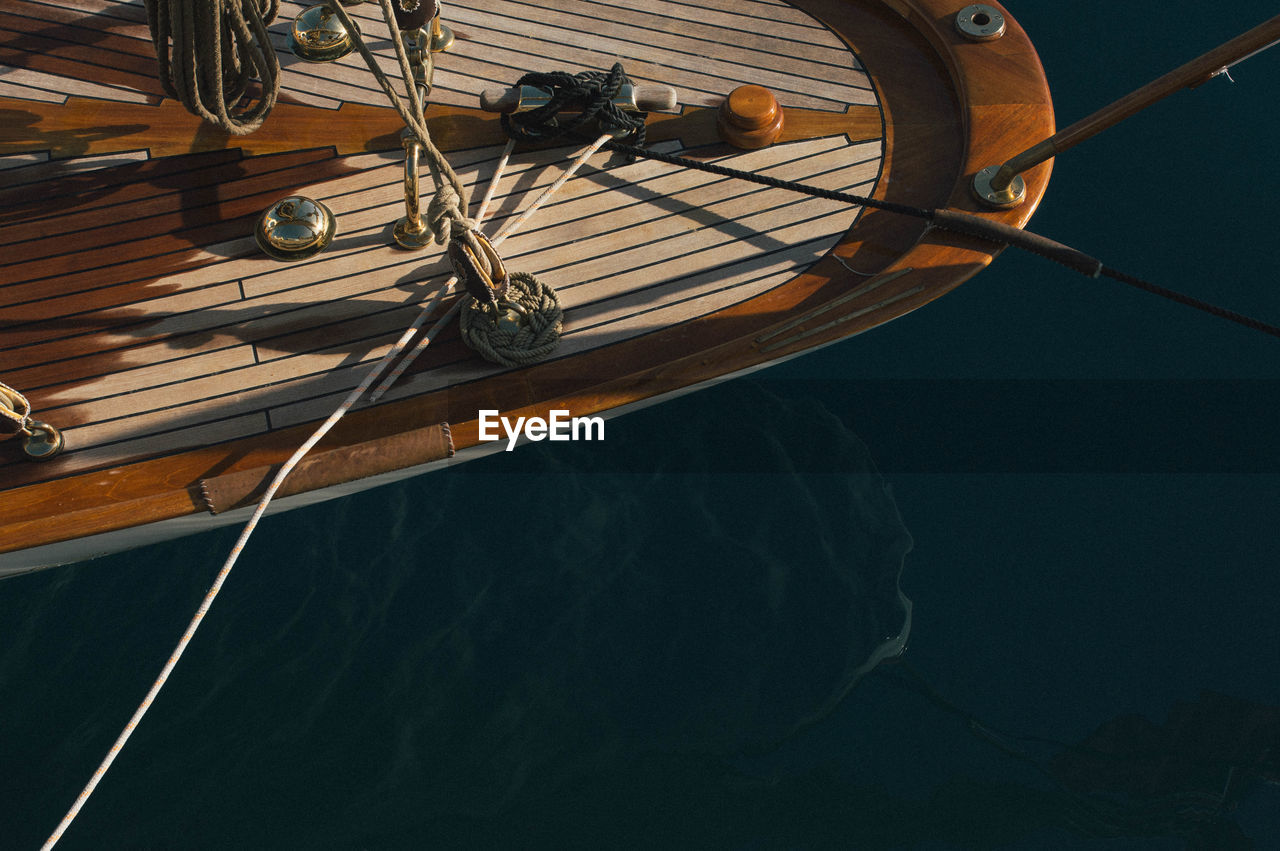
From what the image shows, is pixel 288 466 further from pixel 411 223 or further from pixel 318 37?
pixel 318 37

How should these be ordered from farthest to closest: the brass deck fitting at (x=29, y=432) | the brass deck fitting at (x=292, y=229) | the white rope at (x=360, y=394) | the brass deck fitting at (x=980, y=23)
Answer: the brass deck fitting at (x=980, y=23), the brass deck fitting at (x=292, y=229), the brass deck fitting at (x=29, y=432), the white rope at (x=360, y=394)

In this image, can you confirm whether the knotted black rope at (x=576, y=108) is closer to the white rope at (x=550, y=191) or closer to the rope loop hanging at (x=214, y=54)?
the white rope at (x=550, y=191)

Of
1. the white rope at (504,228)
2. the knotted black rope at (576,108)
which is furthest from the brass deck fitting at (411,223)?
the knotted black rope at (576,108)

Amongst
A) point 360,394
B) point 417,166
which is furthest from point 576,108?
point 360,394

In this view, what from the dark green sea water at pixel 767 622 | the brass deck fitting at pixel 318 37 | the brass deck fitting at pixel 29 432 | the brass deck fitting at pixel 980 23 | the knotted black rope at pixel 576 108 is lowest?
the dark green sea water at pixel 767 622

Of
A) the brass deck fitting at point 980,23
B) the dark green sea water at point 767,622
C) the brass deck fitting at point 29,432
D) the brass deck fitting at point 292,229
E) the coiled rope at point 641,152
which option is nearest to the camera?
the brass deck fitting at point 29,432

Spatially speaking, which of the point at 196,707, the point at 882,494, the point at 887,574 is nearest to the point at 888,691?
the point at 887,574

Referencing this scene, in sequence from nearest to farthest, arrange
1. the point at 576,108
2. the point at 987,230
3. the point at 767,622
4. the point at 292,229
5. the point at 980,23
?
1. the point at 987,230
2. the point at 292,229
3. the point at 576,108
4. the point at 980,23
5. the point at 767,622
